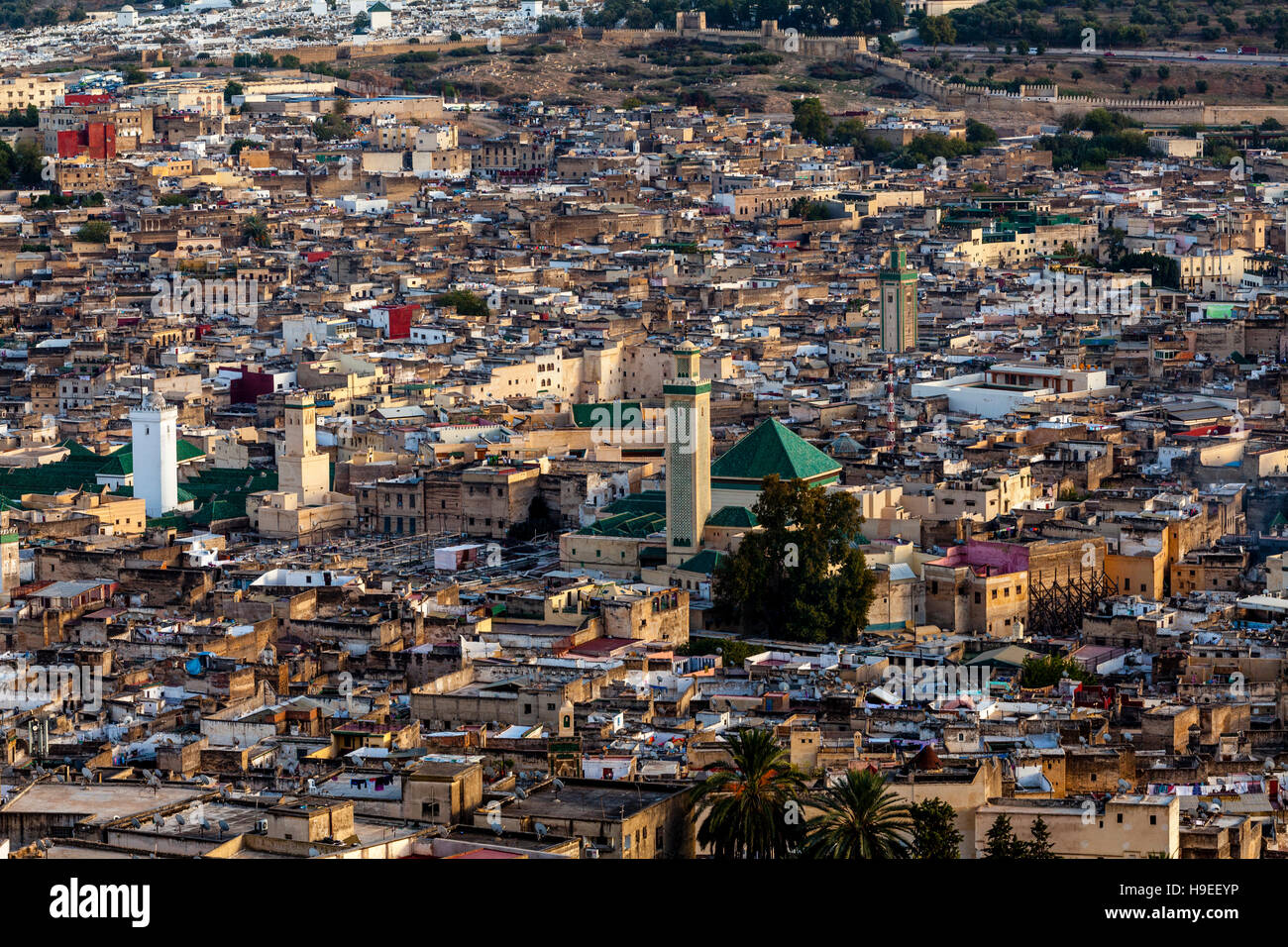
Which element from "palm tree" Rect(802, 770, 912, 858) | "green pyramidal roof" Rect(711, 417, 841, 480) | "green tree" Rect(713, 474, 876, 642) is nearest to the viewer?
"palm tree" Rect(802, 770, 912, 858)

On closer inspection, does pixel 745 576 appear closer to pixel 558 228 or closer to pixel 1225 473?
pixel 1225 473

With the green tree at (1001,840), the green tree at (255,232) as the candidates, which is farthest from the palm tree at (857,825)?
the green tree at (255,232)

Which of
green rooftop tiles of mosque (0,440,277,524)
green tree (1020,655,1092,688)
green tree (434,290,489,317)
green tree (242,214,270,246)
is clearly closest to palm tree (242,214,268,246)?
green tree (242,214,270,246)

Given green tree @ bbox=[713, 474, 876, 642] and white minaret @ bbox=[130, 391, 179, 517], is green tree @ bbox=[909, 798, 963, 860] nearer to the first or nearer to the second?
green tree @ bbox=[713, 474, 876, 642]

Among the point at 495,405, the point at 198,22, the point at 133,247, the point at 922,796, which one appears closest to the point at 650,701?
the point at 922,796

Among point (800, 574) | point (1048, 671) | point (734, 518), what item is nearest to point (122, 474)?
point (734, 518)

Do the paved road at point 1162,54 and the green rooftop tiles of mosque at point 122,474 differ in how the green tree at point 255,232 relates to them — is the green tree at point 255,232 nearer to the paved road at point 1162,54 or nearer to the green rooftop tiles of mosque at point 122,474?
the green rooftop tiles of mosque at point 122,474

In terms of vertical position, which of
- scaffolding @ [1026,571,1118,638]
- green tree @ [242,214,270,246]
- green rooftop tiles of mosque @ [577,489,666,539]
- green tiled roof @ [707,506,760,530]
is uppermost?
green tree @ [242,214,270,246]
